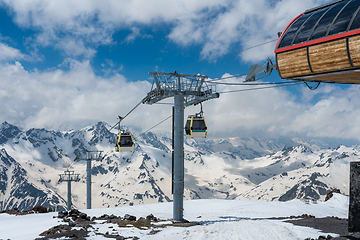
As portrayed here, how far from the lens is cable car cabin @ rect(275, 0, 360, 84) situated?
32.1 feet

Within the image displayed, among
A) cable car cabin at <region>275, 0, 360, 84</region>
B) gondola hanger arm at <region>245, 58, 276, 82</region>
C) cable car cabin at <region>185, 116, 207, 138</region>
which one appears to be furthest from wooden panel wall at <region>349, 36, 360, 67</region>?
cable car cabin at <region>185, 116, 207, 138</region>

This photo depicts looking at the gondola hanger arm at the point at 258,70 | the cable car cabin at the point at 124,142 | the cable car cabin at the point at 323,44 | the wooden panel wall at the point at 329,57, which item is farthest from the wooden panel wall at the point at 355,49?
the cable car cabin at the point at 124,142

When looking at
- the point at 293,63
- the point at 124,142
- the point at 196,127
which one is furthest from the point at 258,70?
the point at 124,142

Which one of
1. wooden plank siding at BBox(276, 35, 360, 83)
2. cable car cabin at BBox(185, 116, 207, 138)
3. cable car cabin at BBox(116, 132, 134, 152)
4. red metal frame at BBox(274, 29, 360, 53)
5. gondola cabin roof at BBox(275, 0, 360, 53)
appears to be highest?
gondola cabin roof at BBox(275, 0, 360, 53)

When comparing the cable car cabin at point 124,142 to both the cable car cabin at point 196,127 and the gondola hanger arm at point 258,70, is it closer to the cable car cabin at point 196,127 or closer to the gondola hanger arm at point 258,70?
the cable car cabin at point 196,127

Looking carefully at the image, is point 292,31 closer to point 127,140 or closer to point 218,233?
point 218,233

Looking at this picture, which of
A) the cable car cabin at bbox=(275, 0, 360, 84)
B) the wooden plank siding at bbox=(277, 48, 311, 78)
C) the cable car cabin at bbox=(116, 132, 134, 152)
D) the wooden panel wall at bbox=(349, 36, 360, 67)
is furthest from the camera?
the cable car cabin at bbox=(116, 132, 134, 152)

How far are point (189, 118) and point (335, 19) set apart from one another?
11647 mm

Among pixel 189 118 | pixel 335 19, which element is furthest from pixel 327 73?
pixel 189 118

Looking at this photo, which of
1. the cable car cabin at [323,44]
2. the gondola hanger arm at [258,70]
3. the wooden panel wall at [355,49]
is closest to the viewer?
the wooden panel wall at [355,49]

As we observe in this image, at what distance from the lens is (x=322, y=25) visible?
1086 centimetres

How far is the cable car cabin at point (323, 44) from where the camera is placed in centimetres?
978

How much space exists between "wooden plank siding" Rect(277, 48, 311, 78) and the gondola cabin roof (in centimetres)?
25

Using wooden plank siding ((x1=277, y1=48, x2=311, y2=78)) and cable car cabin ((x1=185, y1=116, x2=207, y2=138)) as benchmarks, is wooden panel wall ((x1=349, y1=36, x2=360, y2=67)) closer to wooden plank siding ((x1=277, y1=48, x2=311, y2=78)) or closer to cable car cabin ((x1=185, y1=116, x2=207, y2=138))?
wooden plank siding ((x1=277, y1=48, x2=311, y2=78))
